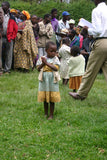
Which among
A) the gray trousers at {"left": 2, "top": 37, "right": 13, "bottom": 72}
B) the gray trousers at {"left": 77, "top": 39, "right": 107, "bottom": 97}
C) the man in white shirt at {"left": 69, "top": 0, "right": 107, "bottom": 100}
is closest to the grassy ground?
the gray trousers at {"left": 77, "top": 39, "right": 107, "bottom": 97}

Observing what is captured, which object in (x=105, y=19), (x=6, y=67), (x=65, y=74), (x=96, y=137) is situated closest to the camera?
(x=96, y=137)

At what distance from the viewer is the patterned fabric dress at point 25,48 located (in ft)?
32.6

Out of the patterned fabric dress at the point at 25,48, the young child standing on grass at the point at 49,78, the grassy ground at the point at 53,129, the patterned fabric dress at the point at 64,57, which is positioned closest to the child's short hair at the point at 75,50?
the patterned fabric dress at the point at 64,57

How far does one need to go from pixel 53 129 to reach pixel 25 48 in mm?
5871

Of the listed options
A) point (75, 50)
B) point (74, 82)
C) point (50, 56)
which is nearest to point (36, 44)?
point (75, 50)

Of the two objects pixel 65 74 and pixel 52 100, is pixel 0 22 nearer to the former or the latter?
pixel 65 74

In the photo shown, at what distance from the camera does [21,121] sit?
4.83 meters

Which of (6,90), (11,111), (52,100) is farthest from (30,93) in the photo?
(52,100)

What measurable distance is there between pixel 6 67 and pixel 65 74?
2.60 meters

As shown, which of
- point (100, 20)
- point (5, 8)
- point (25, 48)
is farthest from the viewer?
point (25, 48)

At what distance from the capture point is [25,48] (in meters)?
9.93

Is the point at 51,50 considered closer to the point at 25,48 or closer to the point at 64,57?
the point at 64,57

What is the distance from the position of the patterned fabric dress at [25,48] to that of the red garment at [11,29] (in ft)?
1.85

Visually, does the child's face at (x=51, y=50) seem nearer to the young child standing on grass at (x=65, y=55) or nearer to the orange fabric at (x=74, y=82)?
the orange fabric at (x=74, y=82)
